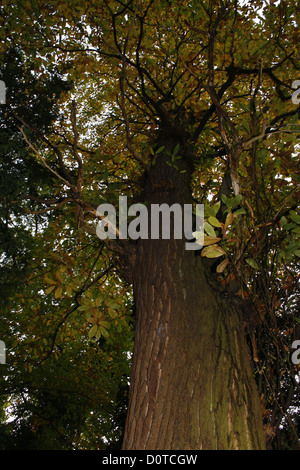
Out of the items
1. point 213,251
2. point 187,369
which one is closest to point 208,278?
point 213,251

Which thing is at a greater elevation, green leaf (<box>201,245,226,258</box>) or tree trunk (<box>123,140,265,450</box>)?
green leaf (<box>201,245,226,258</box>)

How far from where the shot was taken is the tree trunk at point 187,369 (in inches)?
54.3

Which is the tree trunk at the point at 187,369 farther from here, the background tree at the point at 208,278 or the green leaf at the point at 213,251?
the green leaf at the point at 213,251

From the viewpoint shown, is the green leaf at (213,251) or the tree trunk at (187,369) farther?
the green leaf at (213,251)

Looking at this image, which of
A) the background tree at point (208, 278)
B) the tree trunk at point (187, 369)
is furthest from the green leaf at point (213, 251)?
A: the tree trunk at point (187, 369)

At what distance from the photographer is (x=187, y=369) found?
5.24 ft

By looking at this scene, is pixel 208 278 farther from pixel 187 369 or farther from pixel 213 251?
pixel 187 369

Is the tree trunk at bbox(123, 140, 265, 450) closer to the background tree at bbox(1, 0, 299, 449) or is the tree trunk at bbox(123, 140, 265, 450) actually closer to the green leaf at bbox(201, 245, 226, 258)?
the background tree at bbox(1, 0, 299, 449)

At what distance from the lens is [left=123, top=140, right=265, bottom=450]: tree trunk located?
138 cm

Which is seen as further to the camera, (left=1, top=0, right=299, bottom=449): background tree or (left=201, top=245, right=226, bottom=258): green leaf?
(left=201, top=245, right=226, bottom=258): green leaf

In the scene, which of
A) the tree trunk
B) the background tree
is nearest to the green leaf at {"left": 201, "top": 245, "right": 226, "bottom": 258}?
the background tree

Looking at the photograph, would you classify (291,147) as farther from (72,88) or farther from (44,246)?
(72,88)
